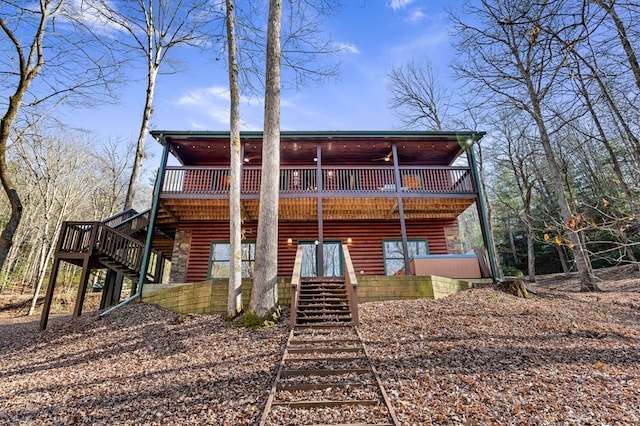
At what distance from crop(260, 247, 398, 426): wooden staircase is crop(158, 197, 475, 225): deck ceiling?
5.02 metres

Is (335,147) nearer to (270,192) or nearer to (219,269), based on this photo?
(270,192)

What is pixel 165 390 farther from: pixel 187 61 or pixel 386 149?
pixel 187 61

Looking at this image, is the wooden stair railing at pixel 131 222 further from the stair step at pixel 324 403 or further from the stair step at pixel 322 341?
the stair step at pixel 324 403

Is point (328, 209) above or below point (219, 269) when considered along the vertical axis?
above

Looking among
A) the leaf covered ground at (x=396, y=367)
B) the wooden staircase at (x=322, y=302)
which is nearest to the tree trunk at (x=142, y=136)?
the leaf covered ground at (x=396, y=367)

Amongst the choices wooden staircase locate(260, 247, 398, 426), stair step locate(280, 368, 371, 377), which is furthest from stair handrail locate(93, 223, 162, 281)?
stair step locate(280, 368, 371, 377)

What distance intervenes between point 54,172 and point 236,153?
15.0 m

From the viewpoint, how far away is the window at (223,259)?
36.1 ft

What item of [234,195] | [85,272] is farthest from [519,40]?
[85,272]

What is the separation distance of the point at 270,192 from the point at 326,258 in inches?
236

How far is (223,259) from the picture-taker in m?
11.1

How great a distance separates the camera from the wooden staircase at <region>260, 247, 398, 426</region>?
2.78m

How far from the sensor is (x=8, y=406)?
3.35 metres

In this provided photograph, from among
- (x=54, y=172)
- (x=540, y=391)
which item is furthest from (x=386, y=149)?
(x=54, y=172)
